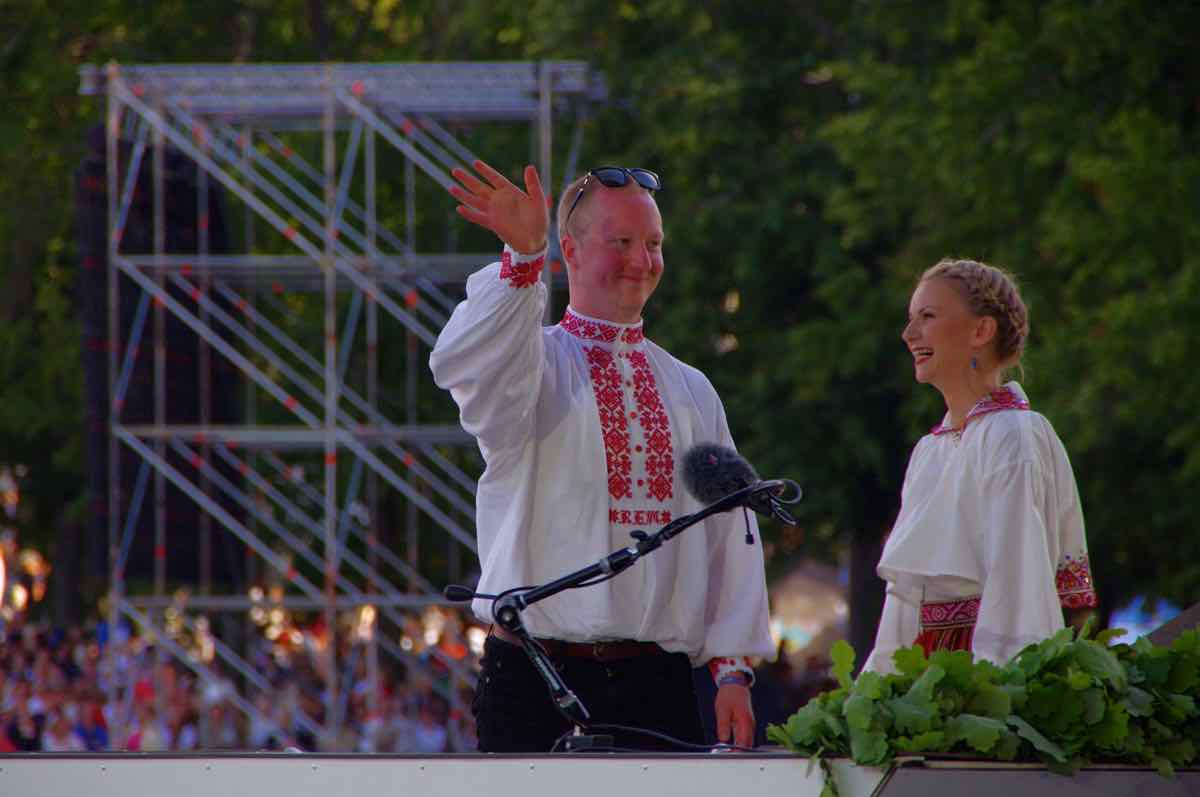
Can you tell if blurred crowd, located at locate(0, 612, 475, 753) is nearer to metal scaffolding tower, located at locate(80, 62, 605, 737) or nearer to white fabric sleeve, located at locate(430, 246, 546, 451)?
metal scaffolding tower, located at locate(80, 62, 605, 737)

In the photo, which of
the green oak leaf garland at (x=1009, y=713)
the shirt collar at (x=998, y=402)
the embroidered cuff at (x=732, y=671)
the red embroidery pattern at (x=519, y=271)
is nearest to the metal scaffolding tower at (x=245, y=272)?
the shirt collar at (x=998, y=402)

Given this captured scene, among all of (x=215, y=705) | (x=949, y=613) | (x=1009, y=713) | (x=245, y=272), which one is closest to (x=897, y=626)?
(x=949, y=613)

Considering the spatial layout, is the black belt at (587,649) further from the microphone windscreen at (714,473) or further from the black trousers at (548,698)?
the microphone windscreen at (714,473)

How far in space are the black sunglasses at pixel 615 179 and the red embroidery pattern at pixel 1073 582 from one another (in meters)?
1.10

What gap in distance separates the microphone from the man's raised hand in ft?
1.56

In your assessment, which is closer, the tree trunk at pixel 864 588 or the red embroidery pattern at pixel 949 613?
the red embroidery pattern at pixel 949 613

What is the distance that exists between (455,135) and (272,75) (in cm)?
495

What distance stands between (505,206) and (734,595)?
98 cm

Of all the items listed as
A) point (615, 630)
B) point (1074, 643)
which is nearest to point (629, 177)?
point (615, 630)

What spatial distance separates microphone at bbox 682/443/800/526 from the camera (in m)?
3.62

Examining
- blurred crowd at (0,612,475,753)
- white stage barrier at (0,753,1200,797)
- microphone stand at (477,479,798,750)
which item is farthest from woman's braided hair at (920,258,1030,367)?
blurred crowd at (0,612,475,753)

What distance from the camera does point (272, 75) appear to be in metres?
15.4

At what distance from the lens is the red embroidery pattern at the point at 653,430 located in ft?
14.1

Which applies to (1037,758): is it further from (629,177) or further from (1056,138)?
(1056,138)
